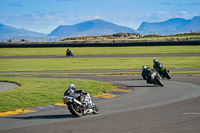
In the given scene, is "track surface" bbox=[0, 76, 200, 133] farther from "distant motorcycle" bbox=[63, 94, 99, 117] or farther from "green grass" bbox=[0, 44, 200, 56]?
"green grass" bbox=[0, 44, 200, 56]

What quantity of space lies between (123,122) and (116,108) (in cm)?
328

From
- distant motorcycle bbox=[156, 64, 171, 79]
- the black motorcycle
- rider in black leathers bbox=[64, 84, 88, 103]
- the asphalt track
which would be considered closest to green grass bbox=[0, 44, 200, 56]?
distant motorcycle bbox=[156, 64, 171, 79]

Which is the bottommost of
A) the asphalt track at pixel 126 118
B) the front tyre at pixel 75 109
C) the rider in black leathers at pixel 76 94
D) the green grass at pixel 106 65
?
the green grass at pixel 106 65

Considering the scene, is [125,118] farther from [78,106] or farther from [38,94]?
[38,94]

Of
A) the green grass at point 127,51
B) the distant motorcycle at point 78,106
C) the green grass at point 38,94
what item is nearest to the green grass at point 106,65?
the green grass at point 127,51

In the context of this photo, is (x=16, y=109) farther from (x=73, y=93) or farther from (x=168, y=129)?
(x=168, y=129)

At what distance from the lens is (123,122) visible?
12.3 meters

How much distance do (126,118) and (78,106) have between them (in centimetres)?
179

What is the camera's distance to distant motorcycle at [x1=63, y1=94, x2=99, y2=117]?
525 inches

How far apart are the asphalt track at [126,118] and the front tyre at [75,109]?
0.69 feet

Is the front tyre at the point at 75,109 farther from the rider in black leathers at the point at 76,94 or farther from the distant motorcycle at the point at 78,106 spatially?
the rider in black leathers at the point at 76,94

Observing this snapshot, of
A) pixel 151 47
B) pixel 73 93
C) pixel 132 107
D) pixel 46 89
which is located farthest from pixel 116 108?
pixel 151 47

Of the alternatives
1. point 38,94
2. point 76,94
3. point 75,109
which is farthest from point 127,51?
point 75,109

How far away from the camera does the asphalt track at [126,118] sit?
448 inches
